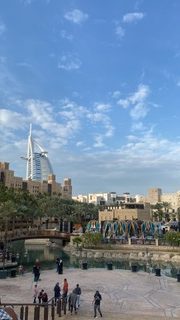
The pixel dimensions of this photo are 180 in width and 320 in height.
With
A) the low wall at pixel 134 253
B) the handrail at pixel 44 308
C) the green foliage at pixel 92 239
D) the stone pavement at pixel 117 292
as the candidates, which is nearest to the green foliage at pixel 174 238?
the low wall at pixel 134 253

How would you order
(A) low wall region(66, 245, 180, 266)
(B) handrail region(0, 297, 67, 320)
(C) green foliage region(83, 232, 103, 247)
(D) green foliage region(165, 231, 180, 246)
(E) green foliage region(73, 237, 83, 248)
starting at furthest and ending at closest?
(E) green foliage region(73, 237, 83, 248) < (C) green foliage region(83, 232, 103, 247) < (D) green foliage region(165, 231, 180, 246) < (A) low wall region(66, 245, 180, 266) < (B) handrail region(0, 297, 67, 320)

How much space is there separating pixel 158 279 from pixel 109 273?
641 cm

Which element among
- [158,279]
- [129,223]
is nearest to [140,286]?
[158,279]

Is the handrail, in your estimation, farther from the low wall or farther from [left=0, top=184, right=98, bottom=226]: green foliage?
[left=0, top=184, right=98, bottom=226]: green foliage

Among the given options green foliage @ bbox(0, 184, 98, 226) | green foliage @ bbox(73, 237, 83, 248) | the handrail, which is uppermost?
green foliage @ bbox(0, 184, 98, 226)

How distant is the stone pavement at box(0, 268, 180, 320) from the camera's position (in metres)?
25.6

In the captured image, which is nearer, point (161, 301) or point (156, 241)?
point (161, 301)

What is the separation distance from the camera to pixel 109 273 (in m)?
44.8

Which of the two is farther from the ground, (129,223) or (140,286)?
(129,223)

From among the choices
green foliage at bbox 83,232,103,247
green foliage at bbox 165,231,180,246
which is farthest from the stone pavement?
green foliage at bbox 83,232,103,247

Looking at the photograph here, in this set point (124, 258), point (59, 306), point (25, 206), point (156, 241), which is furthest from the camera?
point (25, 206)

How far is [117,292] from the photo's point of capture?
32875 mm

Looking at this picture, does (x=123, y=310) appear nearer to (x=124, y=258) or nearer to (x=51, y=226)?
(x=124, y=258)

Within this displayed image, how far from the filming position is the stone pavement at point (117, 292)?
2561 cm
